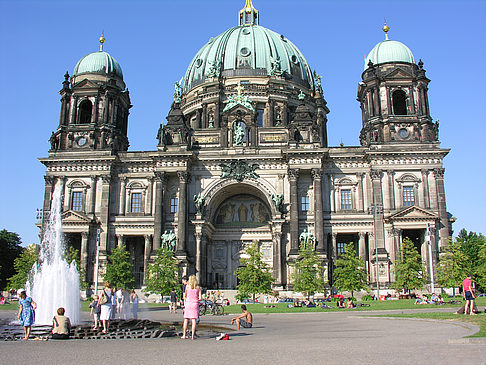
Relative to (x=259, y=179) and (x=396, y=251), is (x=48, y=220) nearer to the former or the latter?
(x=259, y=179)

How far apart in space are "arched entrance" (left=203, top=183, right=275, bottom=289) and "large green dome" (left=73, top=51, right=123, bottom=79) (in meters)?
21.3

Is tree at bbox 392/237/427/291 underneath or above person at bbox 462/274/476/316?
above

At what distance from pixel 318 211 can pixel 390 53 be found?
71.5ft

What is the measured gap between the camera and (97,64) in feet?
202

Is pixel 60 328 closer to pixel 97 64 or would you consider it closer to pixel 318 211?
pixel 318 211

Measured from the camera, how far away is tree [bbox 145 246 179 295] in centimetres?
4600

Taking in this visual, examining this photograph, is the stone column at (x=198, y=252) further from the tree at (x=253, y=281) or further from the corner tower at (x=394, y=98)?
the corner tower at (x=394, y=98)

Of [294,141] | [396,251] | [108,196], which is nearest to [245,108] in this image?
[294,141]

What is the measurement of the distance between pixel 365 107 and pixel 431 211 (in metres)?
15.0

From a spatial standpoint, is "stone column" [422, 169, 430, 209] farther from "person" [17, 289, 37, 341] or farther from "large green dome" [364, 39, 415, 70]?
"person" [17, 289, 37, 341]

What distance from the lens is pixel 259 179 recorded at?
56375 mm

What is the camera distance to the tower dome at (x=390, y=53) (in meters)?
59.3

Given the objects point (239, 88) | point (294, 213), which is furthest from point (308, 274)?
point (239, 88)

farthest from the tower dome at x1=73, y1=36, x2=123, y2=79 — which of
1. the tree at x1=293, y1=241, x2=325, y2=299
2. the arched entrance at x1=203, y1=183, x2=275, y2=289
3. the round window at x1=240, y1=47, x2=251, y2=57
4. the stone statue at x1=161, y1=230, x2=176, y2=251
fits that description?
the tree at x1=293, y1=241, x2=325, y2=299
